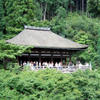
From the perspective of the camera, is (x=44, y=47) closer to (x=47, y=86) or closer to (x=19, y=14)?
(x=47, y=86)

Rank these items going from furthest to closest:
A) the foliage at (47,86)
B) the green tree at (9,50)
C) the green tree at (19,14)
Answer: the green tree at (19,14) → the green tree at (9,50) → the foliage at (47,86)

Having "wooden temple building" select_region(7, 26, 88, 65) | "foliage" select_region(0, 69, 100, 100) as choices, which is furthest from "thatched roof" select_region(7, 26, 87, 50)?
"foliage" select_region(0, 69, 100, 100)

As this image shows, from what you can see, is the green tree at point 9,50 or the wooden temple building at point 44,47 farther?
the wooden temple building at point 44,47

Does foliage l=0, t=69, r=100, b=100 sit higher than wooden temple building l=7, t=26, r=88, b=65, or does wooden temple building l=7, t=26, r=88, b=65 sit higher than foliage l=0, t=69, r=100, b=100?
wooden temple building l=7, t=26, r=88, b=65

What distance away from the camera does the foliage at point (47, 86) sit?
33.3 ft

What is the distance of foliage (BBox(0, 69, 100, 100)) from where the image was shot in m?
10.1

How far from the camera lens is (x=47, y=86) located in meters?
10.6

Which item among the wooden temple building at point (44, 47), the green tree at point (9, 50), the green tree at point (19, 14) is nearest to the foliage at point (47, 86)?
the green tree at point (9, 50)

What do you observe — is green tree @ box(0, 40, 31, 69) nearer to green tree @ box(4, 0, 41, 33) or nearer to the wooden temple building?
the wooden temple building

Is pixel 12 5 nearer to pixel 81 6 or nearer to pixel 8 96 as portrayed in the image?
pixel 8 96

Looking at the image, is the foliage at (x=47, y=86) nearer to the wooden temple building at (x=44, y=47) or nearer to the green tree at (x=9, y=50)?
the green tree at (x=9, y=50)

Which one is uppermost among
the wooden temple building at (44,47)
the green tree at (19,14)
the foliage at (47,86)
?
the green tree at (19,14)

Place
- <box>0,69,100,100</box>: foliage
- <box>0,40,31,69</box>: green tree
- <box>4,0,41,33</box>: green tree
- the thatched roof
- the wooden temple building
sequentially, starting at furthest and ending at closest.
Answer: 1. <box>4,0,41,33</box>: green tree
2. the wooden temple building
3. the thatched roof
4. <box>0,40,31,69</box>: green tree
5. <box>0,69,100,100</box>: foliage

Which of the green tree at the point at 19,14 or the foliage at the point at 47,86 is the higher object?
the green tree at the point at 19,14
